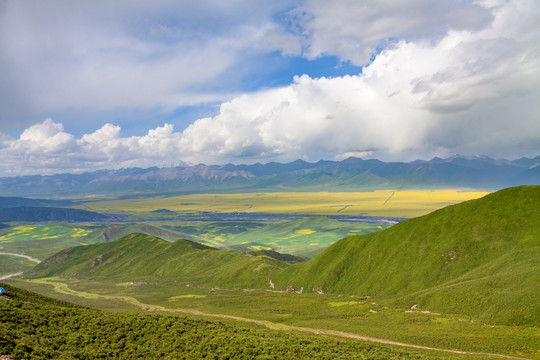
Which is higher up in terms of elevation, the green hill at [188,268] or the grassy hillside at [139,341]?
the grassy hillside at [139,341]

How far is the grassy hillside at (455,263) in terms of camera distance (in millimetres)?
65500

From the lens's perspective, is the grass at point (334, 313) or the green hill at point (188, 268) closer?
the grass at point (334, 313)

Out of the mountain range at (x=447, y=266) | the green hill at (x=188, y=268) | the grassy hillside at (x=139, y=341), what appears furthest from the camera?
the green hill at (x=188, y=268)

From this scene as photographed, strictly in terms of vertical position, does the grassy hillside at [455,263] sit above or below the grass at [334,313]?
above

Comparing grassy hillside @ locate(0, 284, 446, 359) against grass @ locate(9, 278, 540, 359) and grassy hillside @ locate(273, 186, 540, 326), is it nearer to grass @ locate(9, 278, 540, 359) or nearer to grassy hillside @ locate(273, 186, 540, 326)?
grass @ locate(9, 278, 540, 359)

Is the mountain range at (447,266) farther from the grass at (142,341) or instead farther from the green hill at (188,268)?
the grass at (142,341)

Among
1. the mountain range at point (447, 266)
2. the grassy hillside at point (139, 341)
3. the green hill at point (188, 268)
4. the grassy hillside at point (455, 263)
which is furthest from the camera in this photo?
the green hill at point (188, 268)

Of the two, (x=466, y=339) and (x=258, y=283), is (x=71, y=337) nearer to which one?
(x=466, y=339)

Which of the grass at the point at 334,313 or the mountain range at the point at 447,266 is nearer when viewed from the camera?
the grass at the point at 334,313

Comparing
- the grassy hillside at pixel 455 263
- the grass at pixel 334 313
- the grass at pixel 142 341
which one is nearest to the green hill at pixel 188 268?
the grass at pixel 334 313

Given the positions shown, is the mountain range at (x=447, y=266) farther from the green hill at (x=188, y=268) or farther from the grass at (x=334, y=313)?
the grass at (x=334, y=313)

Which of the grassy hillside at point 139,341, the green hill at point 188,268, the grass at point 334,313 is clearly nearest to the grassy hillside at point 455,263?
the grass at point 334,313

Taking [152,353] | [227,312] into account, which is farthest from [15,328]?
[227,312]

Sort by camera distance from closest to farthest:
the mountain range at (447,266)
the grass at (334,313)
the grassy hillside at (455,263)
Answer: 1. the grass at (334,313)
2. the grassy hillside at (455,263)
3. the mountain range at (447,266)
